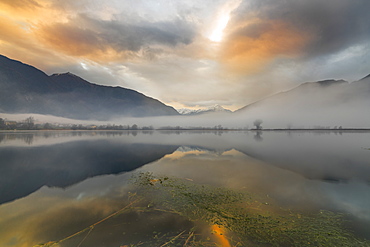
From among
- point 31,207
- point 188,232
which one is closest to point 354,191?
point 188,232

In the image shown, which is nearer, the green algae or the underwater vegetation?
the underwater vegetation

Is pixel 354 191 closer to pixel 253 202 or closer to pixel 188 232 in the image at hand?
pixel 253 202

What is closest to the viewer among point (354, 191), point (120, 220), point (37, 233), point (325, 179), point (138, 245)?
point (138, 245)

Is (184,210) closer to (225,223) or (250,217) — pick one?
(225,223)

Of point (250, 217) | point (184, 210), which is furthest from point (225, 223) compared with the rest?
point (184, 210)

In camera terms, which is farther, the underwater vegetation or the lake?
the lake

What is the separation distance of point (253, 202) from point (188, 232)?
8443mm

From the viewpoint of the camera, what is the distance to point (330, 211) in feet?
46.5

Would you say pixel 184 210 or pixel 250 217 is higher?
pixel 250 217

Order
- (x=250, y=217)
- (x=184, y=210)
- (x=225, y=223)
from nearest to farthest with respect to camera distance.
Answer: (x=225, y=223), (x=250, y=217), (x=184, y=210)

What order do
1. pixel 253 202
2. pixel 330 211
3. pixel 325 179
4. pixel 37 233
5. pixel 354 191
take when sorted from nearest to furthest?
1. pixel 37 233
2. pixel 330 211
3. pixel 253 202
4. pixel 354 191
5. pixel 325 179

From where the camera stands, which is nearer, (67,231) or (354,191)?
(67,231)

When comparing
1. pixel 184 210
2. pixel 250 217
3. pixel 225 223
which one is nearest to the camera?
pixel 225 223

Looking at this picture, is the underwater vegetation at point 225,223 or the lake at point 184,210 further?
the lake at point 184,210
